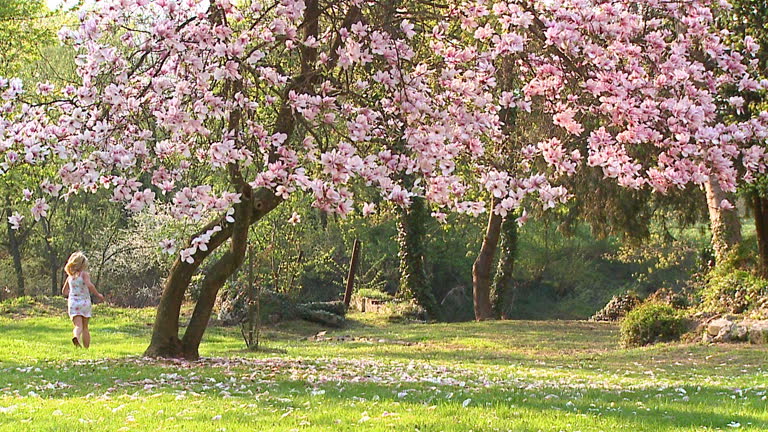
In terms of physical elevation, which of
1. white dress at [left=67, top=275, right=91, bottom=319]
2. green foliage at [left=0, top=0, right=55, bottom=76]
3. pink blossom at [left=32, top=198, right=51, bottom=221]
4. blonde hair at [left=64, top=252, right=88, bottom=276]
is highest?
green foliage at [left=0, top=0, right=55, bottom=76]

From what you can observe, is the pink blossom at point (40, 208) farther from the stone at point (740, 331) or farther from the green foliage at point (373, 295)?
the green foliage at point (373, 295)

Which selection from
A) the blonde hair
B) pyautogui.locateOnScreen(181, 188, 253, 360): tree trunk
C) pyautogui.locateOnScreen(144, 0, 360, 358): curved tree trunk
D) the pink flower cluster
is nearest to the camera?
the pink flower cluster

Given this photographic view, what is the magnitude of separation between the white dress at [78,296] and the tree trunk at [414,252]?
13.4m

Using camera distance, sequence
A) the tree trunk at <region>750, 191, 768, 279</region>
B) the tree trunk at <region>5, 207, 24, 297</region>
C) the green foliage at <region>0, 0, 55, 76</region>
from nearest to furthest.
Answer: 1. the tree trunk at <region>750, 191, 768, 279</region>
2. the green foliage at <region>0, 0, 55, 76</region>
3. the tree trunk at <region>5, 207, 24, 297</region>

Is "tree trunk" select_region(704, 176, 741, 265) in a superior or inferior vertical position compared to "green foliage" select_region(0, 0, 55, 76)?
inferior

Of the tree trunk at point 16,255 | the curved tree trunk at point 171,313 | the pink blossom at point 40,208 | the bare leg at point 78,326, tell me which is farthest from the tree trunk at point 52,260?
the pink blossom at point 40,208

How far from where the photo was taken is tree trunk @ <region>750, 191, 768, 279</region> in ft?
58.8

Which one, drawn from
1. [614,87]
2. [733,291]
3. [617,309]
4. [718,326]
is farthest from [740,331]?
[617,309]

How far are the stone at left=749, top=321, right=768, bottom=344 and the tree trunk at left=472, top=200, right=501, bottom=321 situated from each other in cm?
1002

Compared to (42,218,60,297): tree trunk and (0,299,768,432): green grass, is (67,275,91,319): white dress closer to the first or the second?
(0,299,768,432): green grass

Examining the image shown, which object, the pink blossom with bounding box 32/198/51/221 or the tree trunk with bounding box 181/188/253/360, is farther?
the tree trunk with bounding box 181/188/253/360

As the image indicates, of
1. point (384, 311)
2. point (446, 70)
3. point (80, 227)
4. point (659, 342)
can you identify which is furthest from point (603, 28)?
point (80, 227)

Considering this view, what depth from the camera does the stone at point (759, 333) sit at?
45.6ft

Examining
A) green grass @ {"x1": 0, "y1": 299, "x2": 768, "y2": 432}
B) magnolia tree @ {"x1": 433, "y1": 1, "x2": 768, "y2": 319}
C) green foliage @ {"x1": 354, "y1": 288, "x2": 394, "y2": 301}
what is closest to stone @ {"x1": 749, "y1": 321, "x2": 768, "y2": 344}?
green grass @ {"x1": 0, "y1": 299, "x2": 768, "y2": 432}
